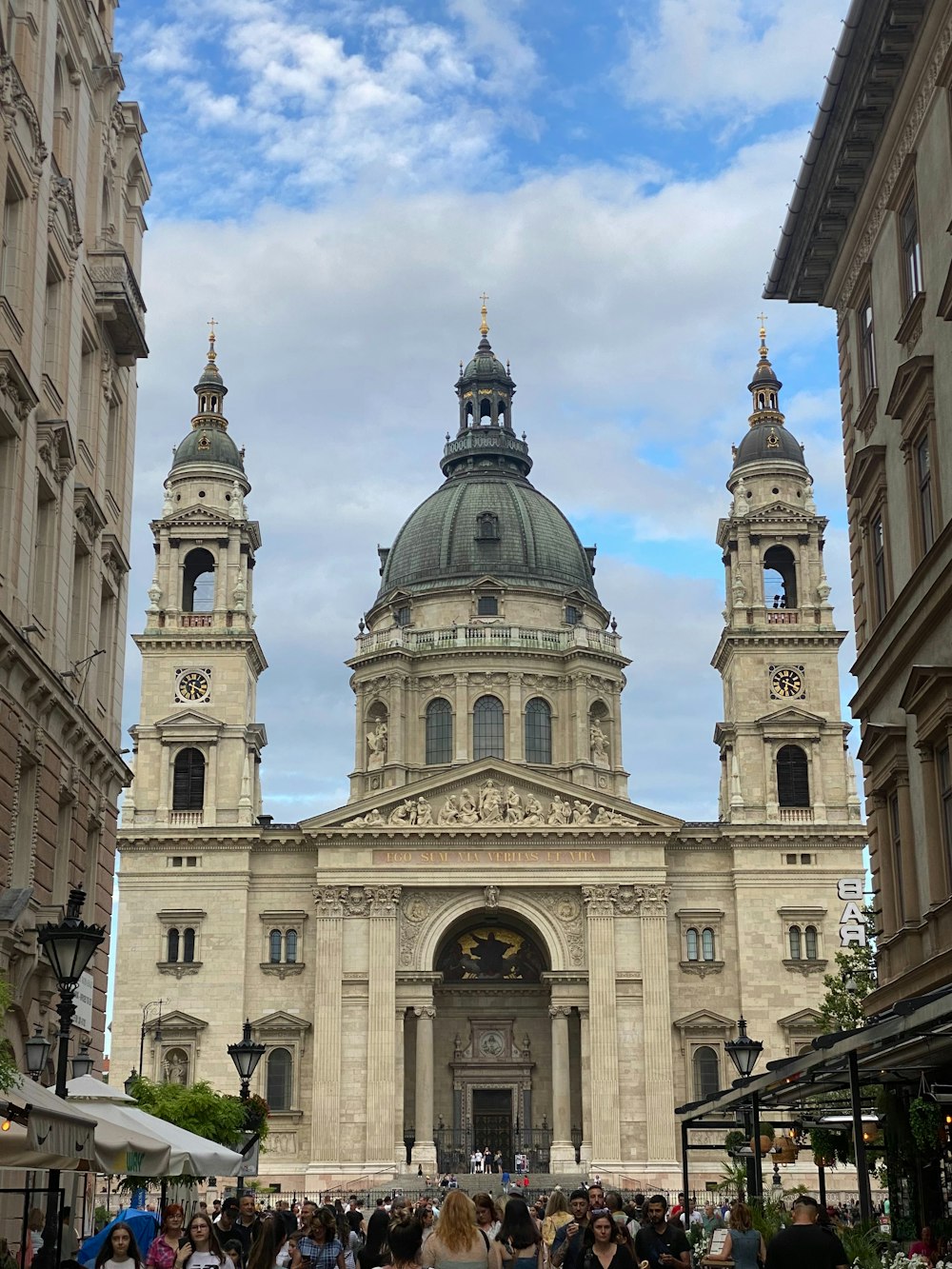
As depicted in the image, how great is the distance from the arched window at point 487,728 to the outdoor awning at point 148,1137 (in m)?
60.4

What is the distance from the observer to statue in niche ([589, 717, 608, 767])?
285ft

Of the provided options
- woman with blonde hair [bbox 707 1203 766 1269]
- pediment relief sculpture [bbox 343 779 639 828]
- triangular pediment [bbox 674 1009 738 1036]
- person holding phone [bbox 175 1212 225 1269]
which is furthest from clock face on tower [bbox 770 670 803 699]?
person holding phone [bbox 175 1212 225 1269]

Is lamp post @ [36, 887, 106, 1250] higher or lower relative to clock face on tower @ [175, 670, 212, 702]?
lower

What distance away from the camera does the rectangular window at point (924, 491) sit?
2527 centimetres

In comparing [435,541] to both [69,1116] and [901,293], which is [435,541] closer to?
[901,293]

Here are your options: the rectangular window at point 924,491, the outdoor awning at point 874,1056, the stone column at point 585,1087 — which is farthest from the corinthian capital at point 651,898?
the rectangular window at point 924,491

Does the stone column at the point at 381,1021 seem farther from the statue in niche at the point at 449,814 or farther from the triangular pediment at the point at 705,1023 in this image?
the triangular pediment at the point at 705,1023

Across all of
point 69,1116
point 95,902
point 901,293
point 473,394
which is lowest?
point 69,1116

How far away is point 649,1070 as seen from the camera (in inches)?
2864

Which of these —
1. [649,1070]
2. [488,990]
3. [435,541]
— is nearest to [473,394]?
[435,541]

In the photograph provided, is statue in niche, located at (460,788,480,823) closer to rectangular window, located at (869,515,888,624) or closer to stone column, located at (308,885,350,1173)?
stone column, located at (308,885,350,1173)

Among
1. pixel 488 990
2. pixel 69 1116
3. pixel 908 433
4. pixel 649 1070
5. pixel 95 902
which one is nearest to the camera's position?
pixel 69 1116

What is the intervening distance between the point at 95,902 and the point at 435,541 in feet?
208

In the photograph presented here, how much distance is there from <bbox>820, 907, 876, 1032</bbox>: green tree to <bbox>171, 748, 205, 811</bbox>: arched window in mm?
30526
